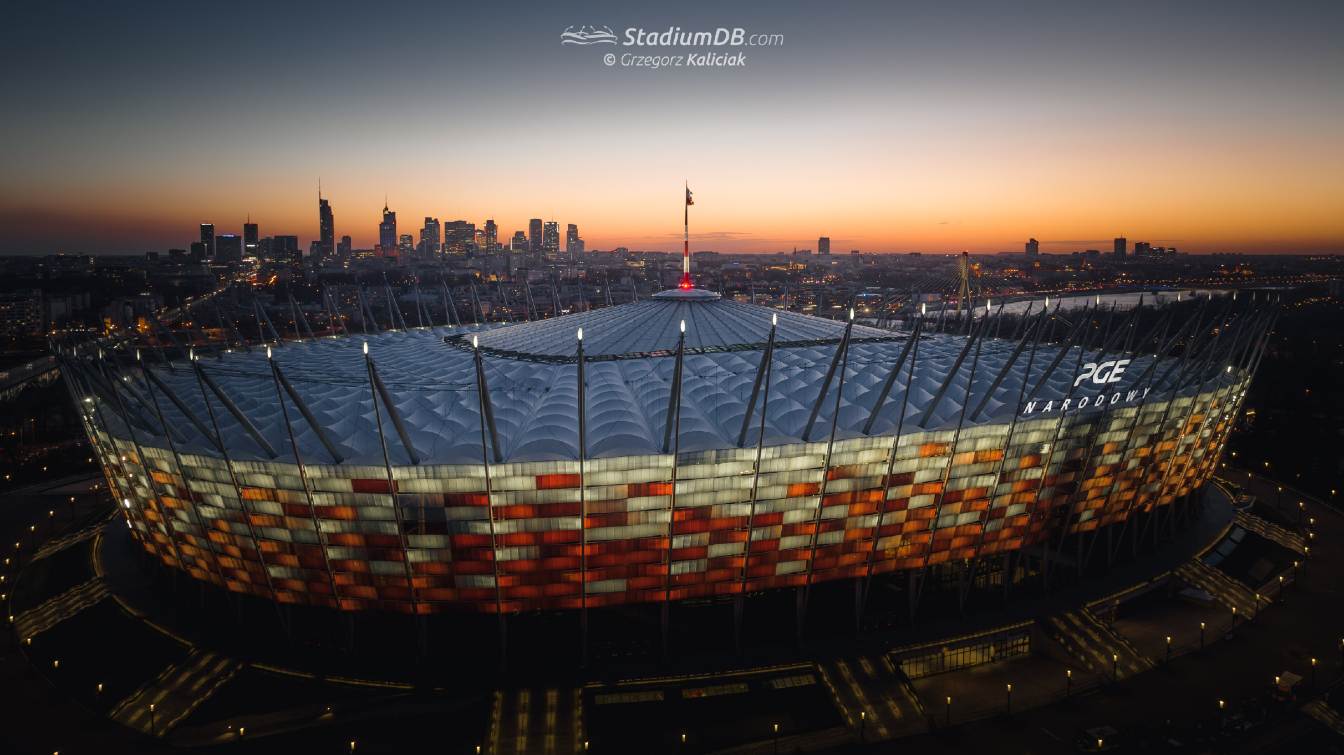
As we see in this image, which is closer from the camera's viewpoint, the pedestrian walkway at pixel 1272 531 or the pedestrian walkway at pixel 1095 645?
A: the pedestrian walkway at pixel 1095 645

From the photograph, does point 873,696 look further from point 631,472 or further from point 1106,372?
point 1106,372

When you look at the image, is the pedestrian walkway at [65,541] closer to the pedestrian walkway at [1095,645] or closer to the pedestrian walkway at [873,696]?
the pedestrian walkway at [873,696]

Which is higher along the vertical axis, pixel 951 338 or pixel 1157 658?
pixel 951 338

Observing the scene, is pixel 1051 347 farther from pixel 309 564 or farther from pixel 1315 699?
pixel 309 564

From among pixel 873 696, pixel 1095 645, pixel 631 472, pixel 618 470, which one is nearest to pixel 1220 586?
pixel 1095 645

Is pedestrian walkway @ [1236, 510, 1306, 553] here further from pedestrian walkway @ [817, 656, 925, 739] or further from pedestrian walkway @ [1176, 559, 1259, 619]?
pedestrian walkway @ [817, 656, 925, 739]

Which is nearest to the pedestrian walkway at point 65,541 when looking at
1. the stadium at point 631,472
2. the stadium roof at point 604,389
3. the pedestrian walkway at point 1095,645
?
the stadium at point 631,472

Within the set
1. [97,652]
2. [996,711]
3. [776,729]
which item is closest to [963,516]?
[996,711]
